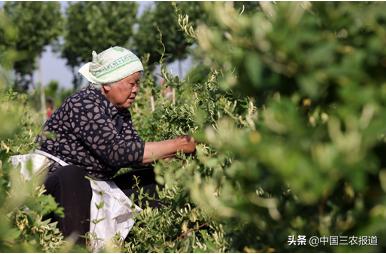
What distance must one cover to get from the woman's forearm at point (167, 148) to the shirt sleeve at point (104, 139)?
0.04 meters

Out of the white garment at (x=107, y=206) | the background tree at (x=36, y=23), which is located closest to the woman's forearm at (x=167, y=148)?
the white garment at (x=107, y=206)

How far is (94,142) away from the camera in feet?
13.4

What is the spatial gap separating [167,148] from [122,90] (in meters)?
0.55

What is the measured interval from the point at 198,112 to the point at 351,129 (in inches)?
73.5

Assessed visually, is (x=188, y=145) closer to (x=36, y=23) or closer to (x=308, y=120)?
(x=308, y=120)

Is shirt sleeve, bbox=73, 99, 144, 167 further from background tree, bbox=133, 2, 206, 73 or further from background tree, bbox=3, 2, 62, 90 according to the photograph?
background tree, bbox=3, 2, 62, 90

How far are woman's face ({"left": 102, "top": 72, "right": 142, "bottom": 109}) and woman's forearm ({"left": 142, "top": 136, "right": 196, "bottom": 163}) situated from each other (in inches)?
15.2

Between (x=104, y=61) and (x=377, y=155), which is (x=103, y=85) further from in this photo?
(x=377, y=155)

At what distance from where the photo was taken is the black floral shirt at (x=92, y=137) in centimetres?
402

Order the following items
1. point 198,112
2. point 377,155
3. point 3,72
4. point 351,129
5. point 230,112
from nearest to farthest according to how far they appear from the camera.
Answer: point 351,129
point 377,155
point 3,72
point 230,112
point 198,112

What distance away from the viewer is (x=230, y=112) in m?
3.08

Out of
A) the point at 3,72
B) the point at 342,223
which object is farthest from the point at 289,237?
the point at 3,72

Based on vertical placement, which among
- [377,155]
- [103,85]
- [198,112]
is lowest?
[377,155]

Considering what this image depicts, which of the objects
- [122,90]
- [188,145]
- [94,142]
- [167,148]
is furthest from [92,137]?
[188,145]
